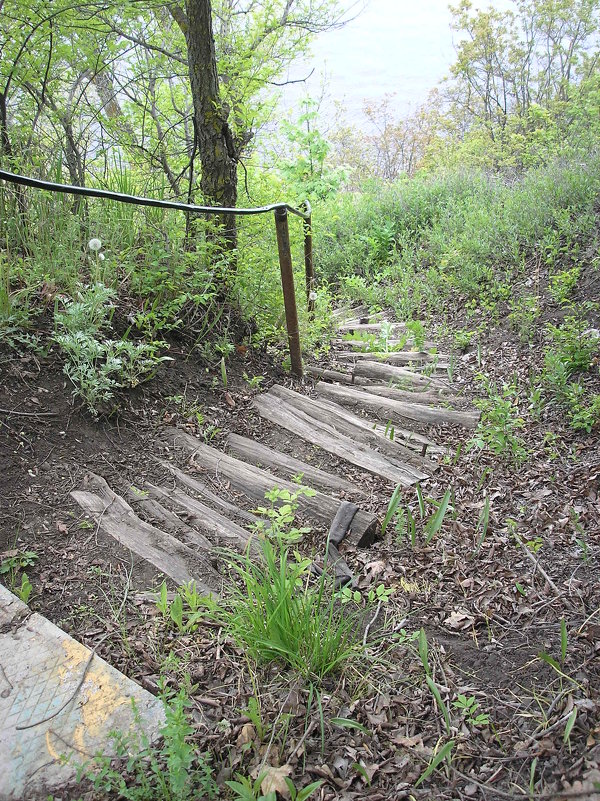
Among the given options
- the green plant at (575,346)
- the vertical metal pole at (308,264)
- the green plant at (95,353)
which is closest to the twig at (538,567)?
the green plant at (575,346)

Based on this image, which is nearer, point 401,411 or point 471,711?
point 471,711

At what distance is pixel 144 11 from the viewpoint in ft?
14.8

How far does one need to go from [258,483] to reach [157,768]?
1.62 m

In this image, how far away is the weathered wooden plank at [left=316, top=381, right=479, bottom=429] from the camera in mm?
3994

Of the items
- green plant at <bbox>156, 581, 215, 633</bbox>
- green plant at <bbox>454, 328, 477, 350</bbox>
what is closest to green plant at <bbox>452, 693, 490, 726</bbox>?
green plant at <bbox>156, 581, 215, 633</bbox>

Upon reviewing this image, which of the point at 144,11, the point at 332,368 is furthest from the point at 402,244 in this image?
the point at 144,11

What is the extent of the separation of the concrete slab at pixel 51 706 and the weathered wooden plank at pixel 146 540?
48cm

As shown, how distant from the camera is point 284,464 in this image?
3258 millimetres

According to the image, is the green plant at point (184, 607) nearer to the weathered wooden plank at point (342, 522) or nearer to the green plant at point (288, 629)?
the green plant at point (288, 629)

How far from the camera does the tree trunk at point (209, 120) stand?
4031 millimetres

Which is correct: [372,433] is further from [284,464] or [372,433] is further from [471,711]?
[471,711]

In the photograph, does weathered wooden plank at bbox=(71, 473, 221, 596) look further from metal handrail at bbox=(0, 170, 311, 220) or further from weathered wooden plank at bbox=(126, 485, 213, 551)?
metal handrail at bbox=(0, 170, 311, 220)

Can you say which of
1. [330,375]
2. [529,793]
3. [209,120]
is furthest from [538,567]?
[209,120]

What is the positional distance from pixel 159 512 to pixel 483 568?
150 cm
